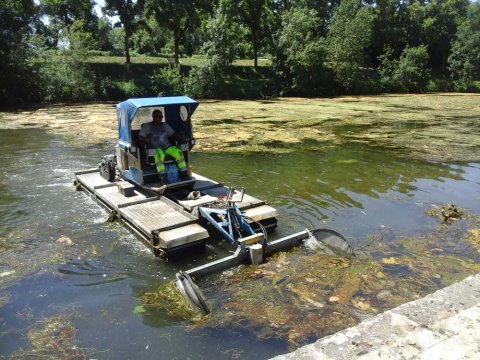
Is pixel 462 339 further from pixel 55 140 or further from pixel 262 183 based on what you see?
pixel 55 140

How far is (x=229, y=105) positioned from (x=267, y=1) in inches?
503

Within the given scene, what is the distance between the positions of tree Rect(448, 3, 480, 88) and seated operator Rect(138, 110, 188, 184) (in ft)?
128

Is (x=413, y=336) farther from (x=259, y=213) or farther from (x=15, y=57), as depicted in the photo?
(x=15, y=57)

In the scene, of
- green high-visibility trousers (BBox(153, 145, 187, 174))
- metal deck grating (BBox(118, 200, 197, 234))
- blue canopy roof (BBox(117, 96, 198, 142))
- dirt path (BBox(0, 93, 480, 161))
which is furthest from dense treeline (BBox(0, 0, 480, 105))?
metal deck grating (BBox(118, 200, 197, 234))

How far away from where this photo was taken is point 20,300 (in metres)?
5.38

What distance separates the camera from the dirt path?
14.8m

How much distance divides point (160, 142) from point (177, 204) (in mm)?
1355

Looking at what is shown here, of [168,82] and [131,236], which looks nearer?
[131,236]

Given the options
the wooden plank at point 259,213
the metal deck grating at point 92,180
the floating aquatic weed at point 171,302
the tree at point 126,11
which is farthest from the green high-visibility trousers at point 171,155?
the tree at point 126,11

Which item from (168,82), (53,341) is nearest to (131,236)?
(53,341)

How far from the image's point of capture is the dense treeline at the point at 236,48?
1051 inches

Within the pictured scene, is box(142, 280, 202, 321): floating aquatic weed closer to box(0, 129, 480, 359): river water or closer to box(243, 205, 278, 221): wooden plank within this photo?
box(0, 129, 480, 359): river water

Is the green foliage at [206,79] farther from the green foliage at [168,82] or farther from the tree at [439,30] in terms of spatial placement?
the tree at [439,30]

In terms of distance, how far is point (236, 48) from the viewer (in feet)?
102
